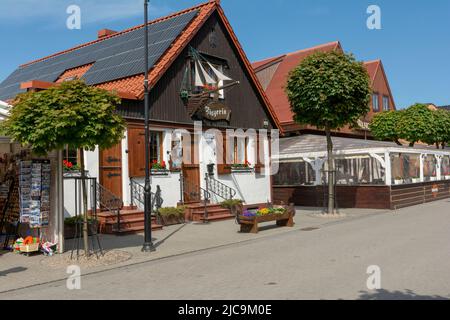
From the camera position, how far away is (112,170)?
1611cm

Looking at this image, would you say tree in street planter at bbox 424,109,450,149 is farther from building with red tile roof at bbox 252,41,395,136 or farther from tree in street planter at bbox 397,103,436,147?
building with red tile roof at bbox 252,41,395,136

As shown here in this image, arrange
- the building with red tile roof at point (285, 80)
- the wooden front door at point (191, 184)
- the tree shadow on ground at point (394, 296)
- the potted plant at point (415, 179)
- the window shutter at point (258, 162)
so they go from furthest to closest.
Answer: the building with red tile roof at point (285, 80)
the potted plant at point (415, 179)
the window shutter at point (258, 162)
the wooden front door at point (191, 184)
the tree shadow on ground at point (394, 296)

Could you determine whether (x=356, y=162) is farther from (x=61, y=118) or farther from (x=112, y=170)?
(x=61, y=118)

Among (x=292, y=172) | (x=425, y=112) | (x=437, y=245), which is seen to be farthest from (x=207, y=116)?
(x=425, y=112)

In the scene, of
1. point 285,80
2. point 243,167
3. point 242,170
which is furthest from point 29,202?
point 285,80

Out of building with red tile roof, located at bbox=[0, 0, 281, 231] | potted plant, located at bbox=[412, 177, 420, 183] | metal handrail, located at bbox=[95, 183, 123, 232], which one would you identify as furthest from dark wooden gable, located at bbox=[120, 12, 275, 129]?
potted plant, located at bbox=[412, 177, 420, 183]

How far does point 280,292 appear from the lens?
23.7 feet

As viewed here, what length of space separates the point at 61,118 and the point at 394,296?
6.76 metres

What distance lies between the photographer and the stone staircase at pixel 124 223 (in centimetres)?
1459

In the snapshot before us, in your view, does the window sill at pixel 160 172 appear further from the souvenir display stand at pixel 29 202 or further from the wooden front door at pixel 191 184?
the souvenir display stand at pixel 29 202

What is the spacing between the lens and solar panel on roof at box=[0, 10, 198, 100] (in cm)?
1825

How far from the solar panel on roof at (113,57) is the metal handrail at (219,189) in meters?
5.39

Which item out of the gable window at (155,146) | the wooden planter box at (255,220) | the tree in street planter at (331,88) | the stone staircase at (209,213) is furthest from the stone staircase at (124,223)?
the tree in street planter at (331,88)
